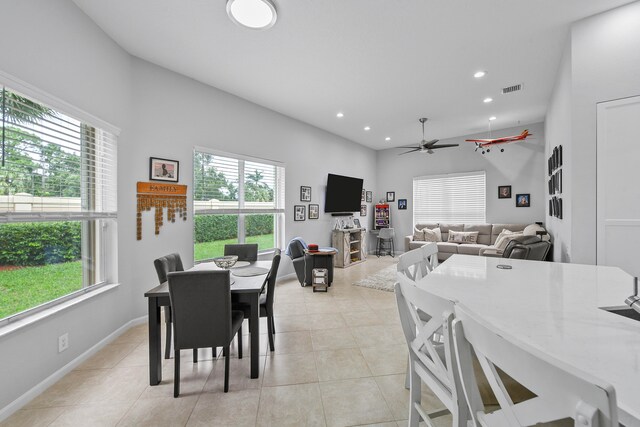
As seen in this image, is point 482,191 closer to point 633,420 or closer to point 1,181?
point 633,420

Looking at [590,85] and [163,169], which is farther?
[163,169]

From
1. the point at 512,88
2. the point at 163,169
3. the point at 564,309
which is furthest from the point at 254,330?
the point at 512,88

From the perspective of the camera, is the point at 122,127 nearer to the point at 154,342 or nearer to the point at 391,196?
the point at 154,342

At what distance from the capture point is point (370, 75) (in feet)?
12.0

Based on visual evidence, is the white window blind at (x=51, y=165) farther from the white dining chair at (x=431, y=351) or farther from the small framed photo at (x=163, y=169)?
the white dining chair at (x=431, y=351)

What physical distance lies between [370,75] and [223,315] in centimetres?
339

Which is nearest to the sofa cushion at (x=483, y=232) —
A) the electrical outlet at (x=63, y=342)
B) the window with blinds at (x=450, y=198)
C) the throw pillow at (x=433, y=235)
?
the window with blinds at (x=450, y=198)

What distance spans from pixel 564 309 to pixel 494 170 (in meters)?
6.37

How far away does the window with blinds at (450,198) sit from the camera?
21.9ft

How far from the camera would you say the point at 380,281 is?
16.0ft

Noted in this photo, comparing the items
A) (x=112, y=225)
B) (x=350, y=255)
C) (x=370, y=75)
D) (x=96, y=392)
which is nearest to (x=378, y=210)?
(x=350, y=255)

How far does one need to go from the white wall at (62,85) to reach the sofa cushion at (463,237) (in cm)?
633

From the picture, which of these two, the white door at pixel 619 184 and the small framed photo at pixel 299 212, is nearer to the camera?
the white door at pixel 619 184

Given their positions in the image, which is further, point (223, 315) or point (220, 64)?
point (220, 64)
